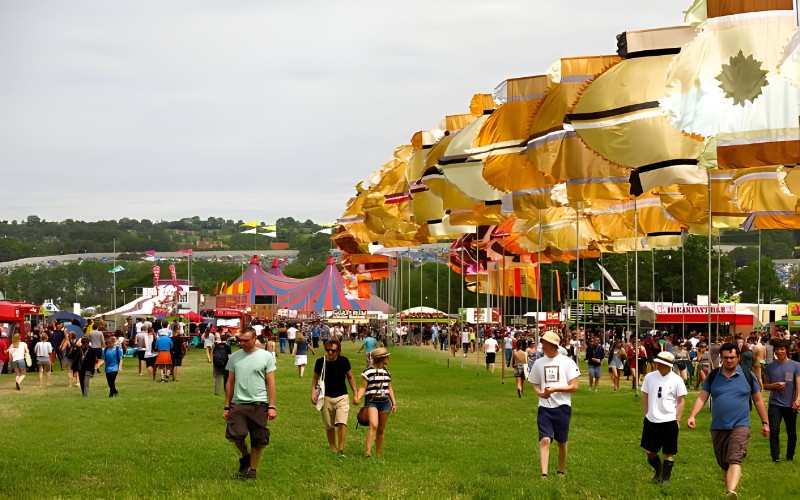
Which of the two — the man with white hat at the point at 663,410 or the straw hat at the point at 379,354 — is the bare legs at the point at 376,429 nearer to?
the straw hat at the point at 379,354

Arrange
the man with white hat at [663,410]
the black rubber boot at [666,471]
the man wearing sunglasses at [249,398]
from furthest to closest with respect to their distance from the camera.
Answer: the man wearing sunglasses at [249,398], the black rubber boot at [666,471], the man with white hat at [663,410]

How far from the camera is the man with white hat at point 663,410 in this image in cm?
1373

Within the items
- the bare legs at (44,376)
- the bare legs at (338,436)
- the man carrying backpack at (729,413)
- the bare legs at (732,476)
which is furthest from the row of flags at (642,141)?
the bare legs at (44,376)

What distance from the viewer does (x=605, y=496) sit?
1309 cm

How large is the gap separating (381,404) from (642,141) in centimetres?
511

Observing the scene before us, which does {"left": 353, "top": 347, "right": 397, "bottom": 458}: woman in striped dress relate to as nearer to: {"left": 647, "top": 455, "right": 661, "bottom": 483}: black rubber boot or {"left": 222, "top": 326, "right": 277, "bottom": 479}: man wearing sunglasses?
{"left": 222, "top": 326, "right": 277, "bottom": 479}: man wearing sunglasses

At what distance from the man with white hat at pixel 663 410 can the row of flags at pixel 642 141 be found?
3.08 m

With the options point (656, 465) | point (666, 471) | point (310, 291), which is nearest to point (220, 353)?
point (656, 465)

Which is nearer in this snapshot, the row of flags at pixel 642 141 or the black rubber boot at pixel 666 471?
the black rubber boot at pixel 666 471

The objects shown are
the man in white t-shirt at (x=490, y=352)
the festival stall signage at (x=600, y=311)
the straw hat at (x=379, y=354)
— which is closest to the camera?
the straw hat at (x=379, y=354)

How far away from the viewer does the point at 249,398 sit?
1404 cm

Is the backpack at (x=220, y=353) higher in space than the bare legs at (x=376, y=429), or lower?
higher

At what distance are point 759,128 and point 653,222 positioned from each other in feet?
53.3

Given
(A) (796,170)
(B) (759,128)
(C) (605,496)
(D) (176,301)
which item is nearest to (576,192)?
(A) (796,170)
